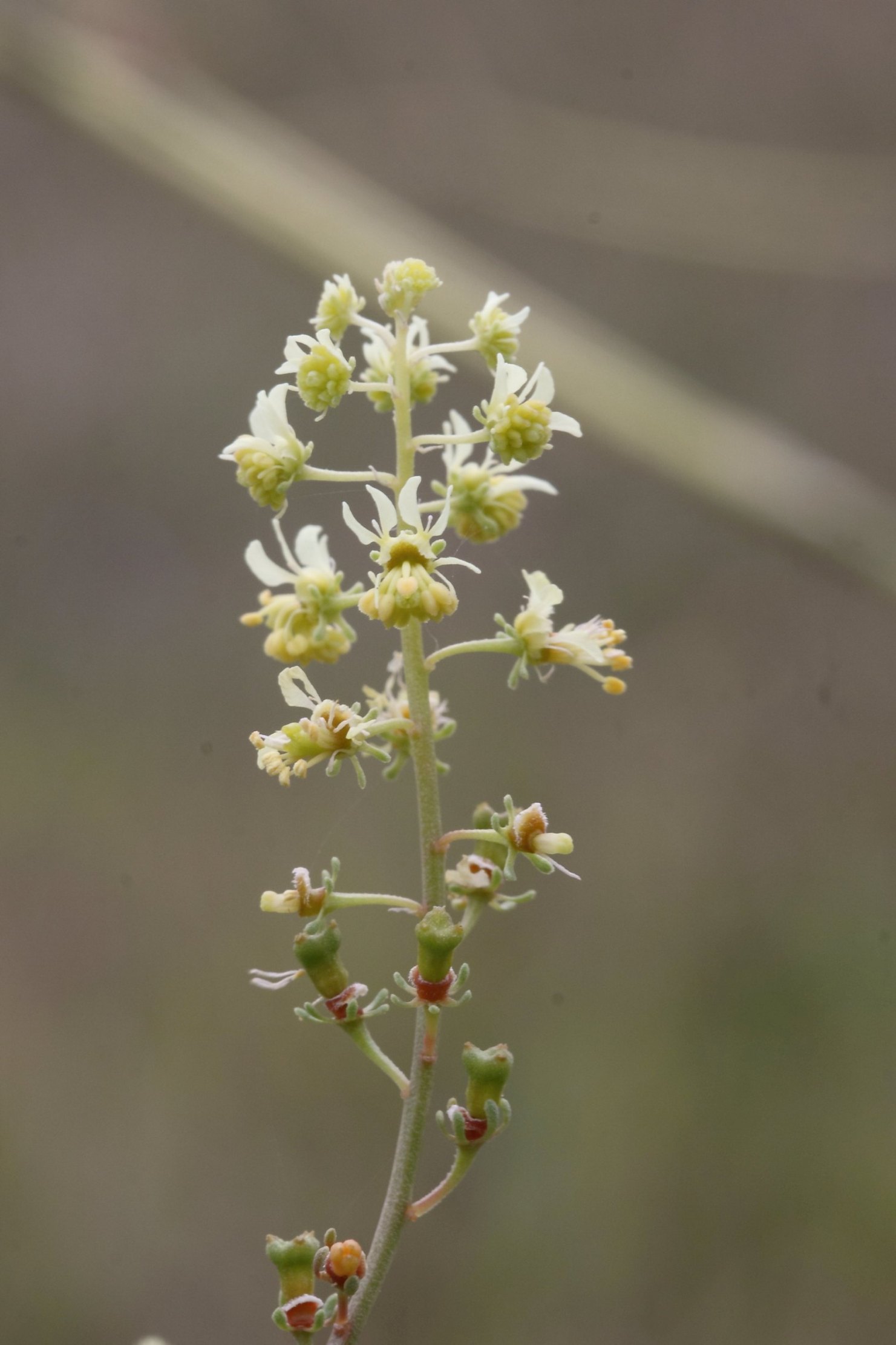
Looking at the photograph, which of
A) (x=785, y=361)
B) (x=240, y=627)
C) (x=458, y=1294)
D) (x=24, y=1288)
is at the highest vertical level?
(x=785, y=361)

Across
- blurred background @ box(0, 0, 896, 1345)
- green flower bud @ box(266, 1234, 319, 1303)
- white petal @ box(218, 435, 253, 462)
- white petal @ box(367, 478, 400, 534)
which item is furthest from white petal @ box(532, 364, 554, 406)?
blurred background @ box(0, 0, 896, 1345)

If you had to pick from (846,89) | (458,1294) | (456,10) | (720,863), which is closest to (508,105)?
(456,10)

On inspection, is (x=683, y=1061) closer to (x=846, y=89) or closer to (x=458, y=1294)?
(x=458, y=1294)

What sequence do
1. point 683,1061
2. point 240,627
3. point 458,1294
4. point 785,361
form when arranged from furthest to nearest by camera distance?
point 785,361 → point 240,627 → point 683,1061 → point 458,1294

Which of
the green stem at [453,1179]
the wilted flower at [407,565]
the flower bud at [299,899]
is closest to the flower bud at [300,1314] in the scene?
the green stem at [453,1179]

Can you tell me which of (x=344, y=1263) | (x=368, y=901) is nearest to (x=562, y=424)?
(x=368, y=901)

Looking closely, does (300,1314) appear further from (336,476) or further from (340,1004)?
(336,476)
